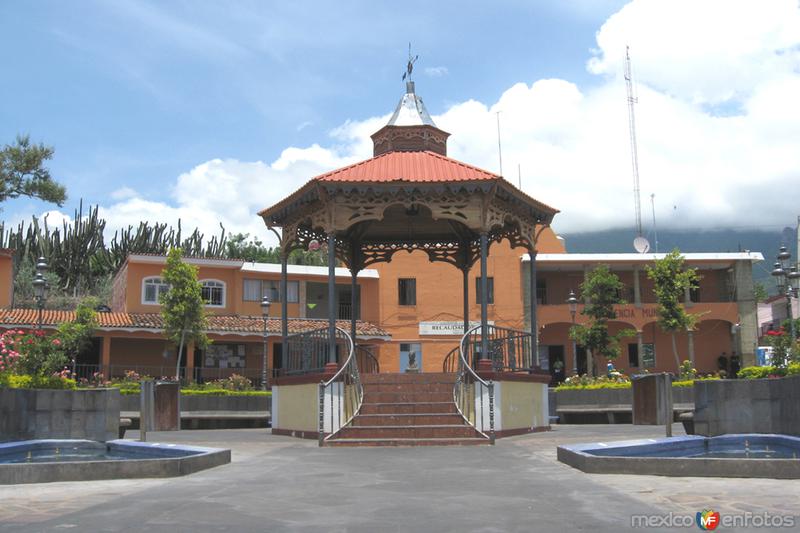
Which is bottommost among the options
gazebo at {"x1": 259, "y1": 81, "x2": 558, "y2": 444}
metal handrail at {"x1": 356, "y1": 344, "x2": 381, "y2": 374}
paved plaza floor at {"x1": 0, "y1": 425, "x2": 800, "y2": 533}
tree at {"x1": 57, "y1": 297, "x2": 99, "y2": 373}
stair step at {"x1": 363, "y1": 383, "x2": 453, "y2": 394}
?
paved plaza floor at {"x1": 0, "y1": 425, "x2": 800, "y2": 533}

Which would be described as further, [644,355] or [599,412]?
[644,355]

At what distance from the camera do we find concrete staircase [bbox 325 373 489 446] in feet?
43.4

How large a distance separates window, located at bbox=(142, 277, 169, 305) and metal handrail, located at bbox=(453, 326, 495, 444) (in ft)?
86.4

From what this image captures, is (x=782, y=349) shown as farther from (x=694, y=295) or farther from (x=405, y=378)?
(x=694, y=295)

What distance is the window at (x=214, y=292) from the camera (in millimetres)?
39219

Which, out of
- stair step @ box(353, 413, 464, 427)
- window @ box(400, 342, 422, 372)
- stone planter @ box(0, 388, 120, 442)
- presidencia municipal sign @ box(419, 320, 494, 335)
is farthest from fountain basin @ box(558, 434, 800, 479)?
window @ box(400, 342, 422, 372)

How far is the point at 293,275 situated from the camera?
40781 mm

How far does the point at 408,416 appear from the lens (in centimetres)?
1426

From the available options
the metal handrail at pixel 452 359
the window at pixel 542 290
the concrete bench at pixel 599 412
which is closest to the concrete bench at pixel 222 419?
the metal handrail at pixel 452 359

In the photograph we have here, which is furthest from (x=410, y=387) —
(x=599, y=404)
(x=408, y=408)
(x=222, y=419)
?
(x=599, y=404)

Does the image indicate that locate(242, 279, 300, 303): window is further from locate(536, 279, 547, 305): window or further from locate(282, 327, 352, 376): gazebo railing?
locate(282, 327, 352, 376): gazebo railing

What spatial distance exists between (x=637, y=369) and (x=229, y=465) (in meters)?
36.0

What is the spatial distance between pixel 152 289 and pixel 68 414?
25.5m

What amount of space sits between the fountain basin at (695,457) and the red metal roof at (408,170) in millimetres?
6696
